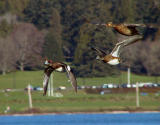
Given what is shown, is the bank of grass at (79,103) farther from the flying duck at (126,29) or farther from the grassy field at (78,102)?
the flying duck at (126,29)

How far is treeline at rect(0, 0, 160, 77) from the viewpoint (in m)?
12.8

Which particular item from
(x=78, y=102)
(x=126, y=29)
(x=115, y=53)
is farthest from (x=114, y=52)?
(x=78, y=102)

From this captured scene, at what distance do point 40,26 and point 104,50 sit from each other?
42619 millimetres

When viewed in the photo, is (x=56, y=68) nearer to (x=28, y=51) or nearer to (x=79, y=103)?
(x=28, y=51)

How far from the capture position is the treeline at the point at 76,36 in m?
12.8

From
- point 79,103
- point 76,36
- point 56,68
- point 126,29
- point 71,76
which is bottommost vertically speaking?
point 79,103

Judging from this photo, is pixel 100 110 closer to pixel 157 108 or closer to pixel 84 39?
pixel 157 108

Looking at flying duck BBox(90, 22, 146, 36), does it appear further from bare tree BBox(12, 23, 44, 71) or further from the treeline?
bare tree BBox(12, 23, 44, 71)

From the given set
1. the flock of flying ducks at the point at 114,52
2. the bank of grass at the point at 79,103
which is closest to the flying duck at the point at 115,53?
the flock of flying ducks at the point at 114,52

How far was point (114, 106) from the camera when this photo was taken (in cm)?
4822

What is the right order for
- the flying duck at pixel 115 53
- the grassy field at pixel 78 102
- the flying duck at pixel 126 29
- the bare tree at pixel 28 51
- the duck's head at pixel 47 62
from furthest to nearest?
1. the grassy field at pixel 78 102
2. the bare tree at pixel 28 51
3. the duck's head at pixel 47 62
4. the flying duck at pixel 115 53
5. the flying duck at pixel 126 29

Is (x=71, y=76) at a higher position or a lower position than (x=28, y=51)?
lower

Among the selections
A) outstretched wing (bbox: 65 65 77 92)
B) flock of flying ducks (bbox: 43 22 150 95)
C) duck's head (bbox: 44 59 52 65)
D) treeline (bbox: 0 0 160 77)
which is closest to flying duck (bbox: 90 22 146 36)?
flock of flying ducks (bbox: 43 22 150 95)

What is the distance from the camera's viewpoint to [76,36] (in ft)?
121
